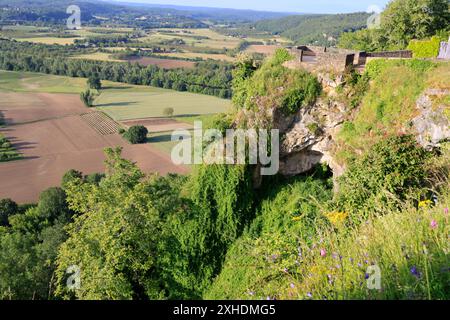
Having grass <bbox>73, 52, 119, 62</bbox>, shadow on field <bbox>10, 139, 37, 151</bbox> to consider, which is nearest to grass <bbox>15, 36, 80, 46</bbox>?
grass <bbox>73, 52, 119, 62</bbox>

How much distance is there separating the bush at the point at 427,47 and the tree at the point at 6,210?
97.0 ft

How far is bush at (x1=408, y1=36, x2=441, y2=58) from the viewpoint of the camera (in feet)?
52.9

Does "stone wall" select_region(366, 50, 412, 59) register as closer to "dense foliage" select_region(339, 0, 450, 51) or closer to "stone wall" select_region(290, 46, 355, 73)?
"stone wall" select_region(290, 46, 355, 73)

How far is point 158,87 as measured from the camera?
7881 cm

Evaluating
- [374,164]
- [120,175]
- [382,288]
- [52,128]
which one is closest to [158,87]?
[52,128]

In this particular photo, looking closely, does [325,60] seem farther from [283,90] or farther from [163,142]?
[163,142]

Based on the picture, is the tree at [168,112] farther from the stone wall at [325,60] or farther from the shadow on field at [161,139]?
the stone wall at [325,60]

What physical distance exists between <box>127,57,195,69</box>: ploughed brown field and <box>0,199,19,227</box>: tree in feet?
212

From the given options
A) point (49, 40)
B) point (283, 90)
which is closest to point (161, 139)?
point (283, 90)

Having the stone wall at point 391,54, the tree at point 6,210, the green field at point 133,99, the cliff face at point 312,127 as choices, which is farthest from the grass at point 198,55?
the cliff face at point 312,127

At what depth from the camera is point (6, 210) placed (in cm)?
2852

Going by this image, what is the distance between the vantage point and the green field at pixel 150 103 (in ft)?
194

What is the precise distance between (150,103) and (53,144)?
2251cm
